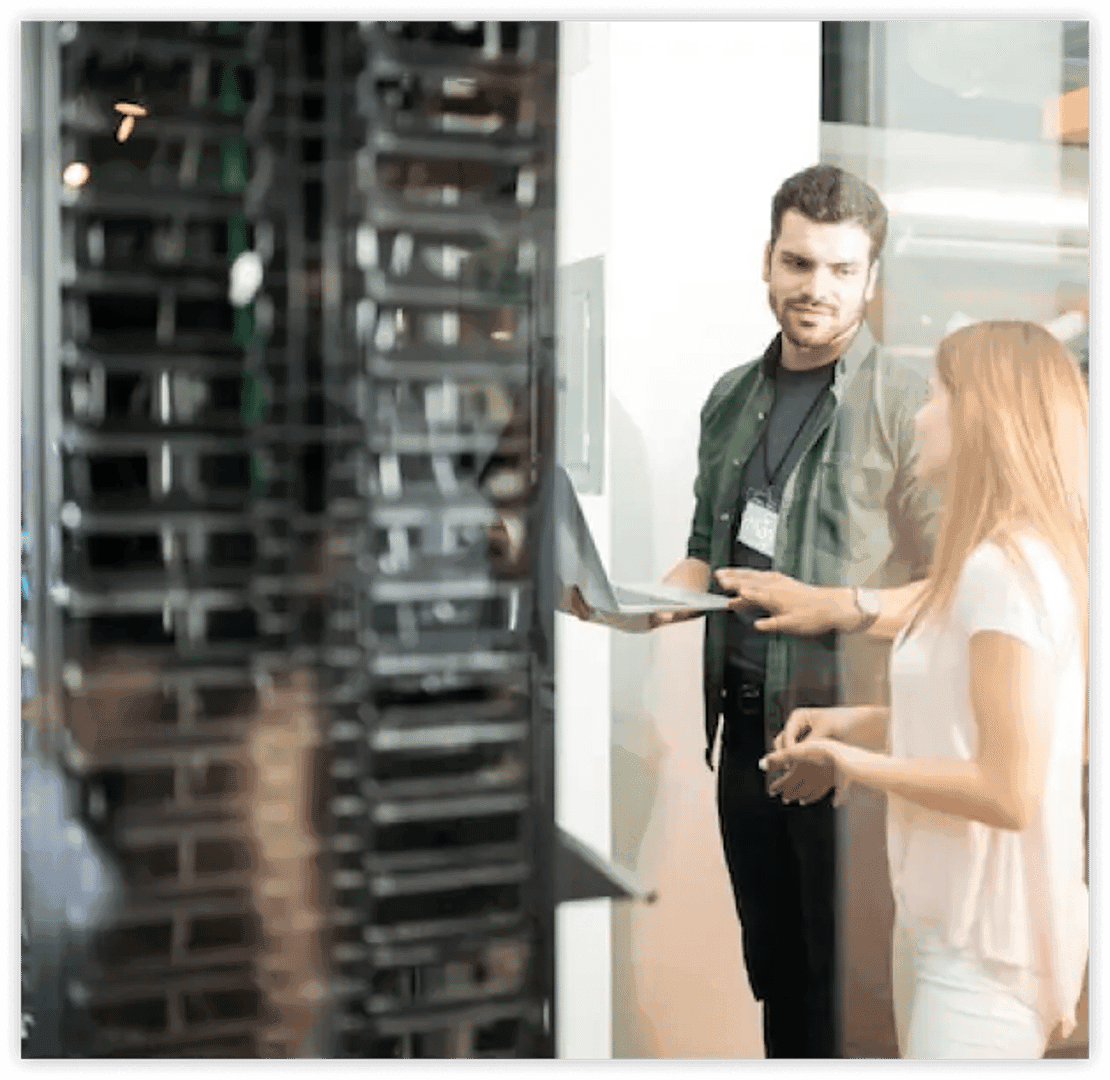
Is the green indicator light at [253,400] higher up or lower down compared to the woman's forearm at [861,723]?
higher up

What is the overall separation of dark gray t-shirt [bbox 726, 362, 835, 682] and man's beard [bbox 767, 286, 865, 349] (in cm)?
3

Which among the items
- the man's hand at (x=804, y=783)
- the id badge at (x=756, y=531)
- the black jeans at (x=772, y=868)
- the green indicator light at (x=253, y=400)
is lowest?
the black jeans at (x=772, y=868)

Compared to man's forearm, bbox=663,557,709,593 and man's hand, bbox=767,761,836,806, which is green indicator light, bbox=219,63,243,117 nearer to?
man's forearm, bbox=663,557,709,593

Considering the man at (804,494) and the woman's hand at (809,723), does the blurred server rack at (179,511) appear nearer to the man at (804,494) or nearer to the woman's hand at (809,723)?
the man at (804,494)

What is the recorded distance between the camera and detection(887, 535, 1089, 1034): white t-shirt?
4.54 feet

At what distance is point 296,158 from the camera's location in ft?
4.47

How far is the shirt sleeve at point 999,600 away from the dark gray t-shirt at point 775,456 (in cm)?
23

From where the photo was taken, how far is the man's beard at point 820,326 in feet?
4.53

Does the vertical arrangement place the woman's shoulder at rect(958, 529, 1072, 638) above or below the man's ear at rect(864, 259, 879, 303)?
below

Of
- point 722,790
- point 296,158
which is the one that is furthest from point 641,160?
point 722,790

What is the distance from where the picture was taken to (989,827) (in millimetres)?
1392

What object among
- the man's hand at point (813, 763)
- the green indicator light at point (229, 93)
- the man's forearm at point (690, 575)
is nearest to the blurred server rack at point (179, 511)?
the green indicator light at point (229, 93)

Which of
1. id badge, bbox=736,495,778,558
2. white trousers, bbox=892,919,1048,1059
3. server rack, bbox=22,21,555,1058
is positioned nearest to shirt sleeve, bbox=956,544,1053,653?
id badge, bbox=736,495,778,558

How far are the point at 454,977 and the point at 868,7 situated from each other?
1.20m
